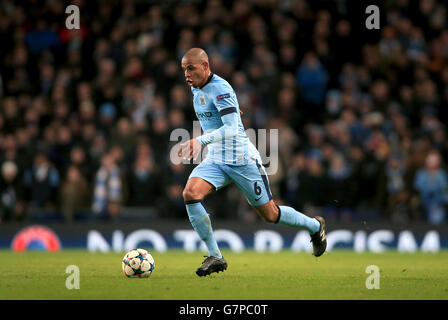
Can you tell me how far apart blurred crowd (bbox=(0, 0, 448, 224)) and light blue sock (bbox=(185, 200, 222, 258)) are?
20.3 feet

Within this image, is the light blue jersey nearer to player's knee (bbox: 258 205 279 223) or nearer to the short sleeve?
the short sleeve

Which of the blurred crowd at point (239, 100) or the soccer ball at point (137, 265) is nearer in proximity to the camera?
the soccer ball at point (137, 265)

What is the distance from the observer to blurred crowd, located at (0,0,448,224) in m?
14.5

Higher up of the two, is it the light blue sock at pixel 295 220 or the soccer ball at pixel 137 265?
the light blue sock at pixel 295 220

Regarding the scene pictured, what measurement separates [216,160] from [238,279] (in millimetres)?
1321

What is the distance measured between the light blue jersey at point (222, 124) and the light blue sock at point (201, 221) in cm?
58

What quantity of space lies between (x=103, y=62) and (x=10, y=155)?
127 inches

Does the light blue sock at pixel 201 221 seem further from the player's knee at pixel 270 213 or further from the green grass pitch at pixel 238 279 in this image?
the player's knee at pixel 270 213

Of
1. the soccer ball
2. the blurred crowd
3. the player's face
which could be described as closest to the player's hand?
the player's face

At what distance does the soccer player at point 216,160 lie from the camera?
26.6 ft

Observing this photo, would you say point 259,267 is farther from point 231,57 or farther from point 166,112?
point 231,57

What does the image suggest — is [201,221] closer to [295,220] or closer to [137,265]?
[137,265]

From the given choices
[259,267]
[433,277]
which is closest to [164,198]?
[259,267]

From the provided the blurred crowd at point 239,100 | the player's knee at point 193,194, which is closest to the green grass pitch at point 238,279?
the player's knee at point 193,194
